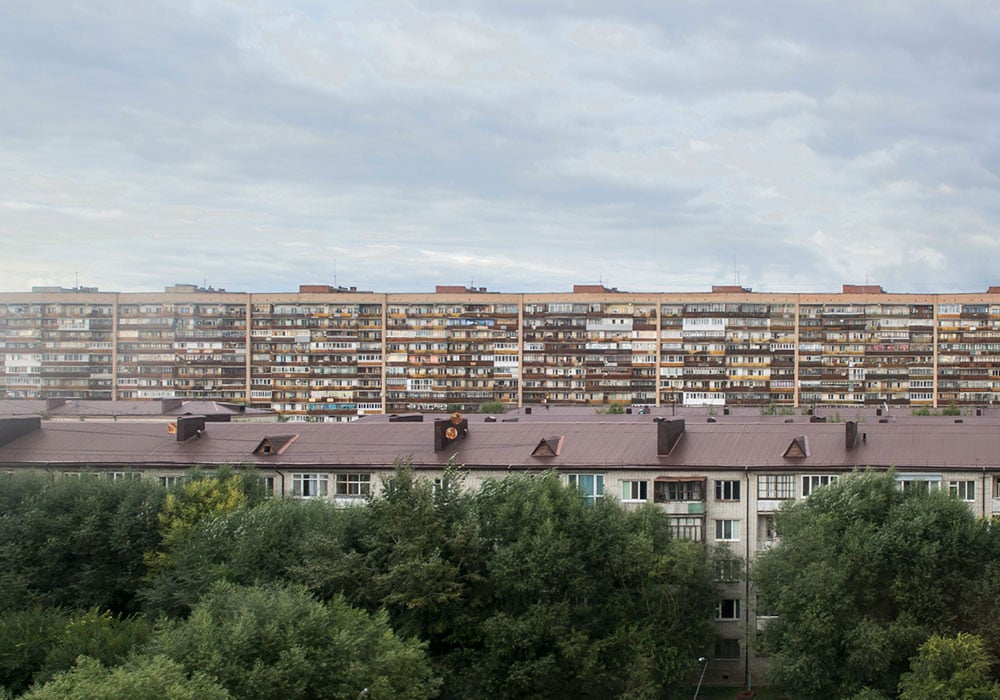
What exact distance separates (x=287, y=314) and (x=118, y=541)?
3261 inches

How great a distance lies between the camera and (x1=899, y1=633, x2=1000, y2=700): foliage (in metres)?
34.2

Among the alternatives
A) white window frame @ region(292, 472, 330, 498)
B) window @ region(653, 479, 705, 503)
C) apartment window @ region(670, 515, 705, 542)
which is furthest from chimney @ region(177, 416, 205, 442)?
apartment window @ region(670, 515, 705, 542)

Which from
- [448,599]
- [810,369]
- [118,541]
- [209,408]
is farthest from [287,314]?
[448,599]

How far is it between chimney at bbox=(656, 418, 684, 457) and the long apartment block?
7152cm

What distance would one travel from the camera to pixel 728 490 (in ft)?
156

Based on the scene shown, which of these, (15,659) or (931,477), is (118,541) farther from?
(931,477)

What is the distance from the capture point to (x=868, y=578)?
129ft

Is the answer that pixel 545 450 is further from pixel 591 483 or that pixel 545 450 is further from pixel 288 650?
pixel 288 650

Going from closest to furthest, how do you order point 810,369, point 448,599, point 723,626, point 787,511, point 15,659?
point 15,659 < point 448,599 < point 787,511 < point 723,626 < point 810,369

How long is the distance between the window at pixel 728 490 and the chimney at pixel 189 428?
96.6 feet

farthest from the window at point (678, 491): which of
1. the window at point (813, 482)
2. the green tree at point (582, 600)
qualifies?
the window at point (813, 482)

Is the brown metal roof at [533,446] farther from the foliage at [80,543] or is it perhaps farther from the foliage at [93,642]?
the foliage at [93,642]

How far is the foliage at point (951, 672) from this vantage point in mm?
34188

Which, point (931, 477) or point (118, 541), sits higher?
point (931, 477)
